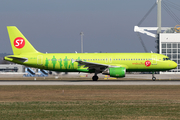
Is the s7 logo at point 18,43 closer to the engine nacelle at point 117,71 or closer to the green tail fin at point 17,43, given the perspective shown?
the green tail fin at point 17,43

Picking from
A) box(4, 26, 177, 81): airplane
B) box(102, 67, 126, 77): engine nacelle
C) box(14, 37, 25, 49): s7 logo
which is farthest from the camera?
box(14, 37, 25, 49): s7 logo

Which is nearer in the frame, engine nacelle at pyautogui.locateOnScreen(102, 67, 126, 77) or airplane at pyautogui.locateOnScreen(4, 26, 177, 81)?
engine nacelle at pyautogui.locateOnScreen(102, 67, 126, 77)

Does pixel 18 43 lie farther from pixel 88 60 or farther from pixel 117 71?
pixel 117 71

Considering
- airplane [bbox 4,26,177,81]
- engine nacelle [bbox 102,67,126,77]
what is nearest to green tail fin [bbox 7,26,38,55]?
airplane [bbox 4,26,177,81]

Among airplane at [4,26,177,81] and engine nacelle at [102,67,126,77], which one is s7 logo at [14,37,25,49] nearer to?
airplane at [4,26,177,81]

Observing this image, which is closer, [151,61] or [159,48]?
[151,61]

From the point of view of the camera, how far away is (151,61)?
48.6 metres

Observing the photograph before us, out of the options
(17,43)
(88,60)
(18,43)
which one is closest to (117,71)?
(88,60)

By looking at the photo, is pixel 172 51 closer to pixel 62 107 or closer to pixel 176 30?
pixel 176 30

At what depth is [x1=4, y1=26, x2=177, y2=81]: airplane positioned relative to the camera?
48.6 metres

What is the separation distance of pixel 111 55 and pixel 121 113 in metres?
32.5

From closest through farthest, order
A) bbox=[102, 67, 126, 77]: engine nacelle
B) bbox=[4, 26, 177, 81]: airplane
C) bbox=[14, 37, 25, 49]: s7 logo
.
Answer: bbox=[102, 67, 126, 77]: engine nacelle, bbox=[4, 26, 177, 81]: airplane, bbox=[14, 37, 25, 49]: s7 logo

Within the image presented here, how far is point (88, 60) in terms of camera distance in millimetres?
49969

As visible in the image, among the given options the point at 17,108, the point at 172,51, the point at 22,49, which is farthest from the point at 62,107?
the point at 172,51
